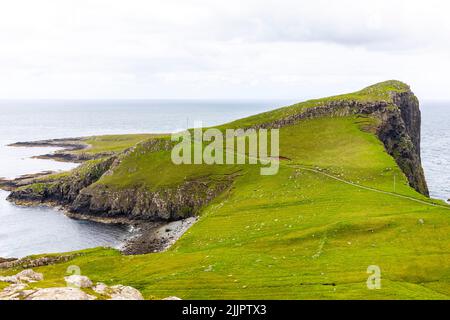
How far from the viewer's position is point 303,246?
224 ft

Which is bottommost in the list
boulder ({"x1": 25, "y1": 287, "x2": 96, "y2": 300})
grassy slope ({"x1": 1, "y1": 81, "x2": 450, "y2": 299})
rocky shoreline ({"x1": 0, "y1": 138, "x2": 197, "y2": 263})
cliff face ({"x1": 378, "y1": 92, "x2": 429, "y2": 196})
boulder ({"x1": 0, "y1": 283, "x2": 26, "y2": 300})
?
rocky shoreline ({"x1": 0, "y1": 138, "x2": 197, "y2": 263})

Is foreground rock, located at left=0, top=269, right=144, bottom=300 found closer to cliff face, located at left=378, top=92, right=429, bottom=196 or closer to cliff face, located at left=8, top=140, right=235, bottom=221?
cliff face, located at left=8, top=140, right=235, bottom=221

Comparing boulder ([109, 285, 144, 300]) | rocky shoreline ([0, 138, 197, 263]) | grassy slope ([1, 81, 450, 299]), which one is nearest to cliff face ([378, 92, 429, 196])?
grassy slope ([1, 81, 450, 299])

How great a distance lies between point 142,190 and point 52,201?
44.2 metres

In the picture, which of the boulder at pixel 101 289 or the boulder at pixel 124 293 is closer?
the boulder at pixel 101 289

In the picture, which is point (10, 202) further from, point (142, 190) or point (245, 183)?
point (245, 183)

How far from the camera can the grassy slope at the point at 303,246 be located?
50938mm

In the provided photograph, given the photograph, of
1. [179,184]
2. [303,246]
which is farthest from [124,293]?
[179,184]

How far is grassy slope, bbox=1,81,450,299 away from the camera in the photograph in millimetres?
50938

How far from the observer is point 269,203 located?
3930 inches

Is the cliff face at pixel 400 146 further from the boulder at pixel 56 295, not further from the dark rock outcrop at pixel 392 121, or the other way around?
the boulder at pixel 56 295

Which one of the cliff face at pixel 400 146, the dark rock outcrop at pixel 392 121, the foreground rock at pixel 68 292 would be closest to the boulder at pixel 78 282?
the foreground rock at pixel 68 292

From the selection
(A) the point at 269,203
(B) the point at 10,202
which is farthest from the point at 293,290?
(B) the point at 10,202
